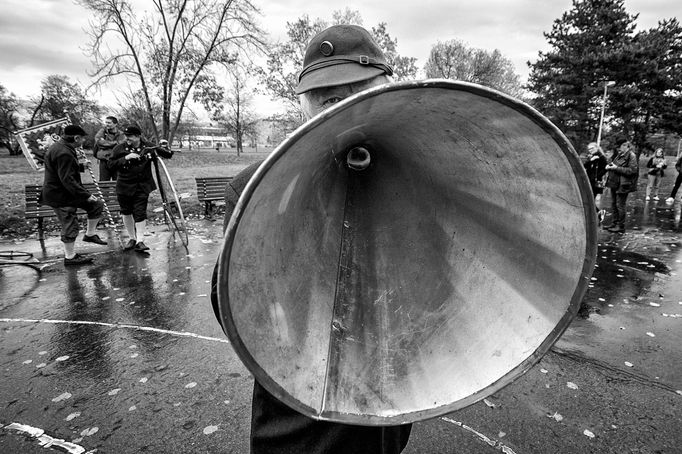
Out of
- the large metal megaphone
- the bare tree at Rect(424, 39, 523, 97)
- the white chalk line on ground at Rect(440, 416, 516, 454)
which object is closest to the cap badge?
the large metal megaphone

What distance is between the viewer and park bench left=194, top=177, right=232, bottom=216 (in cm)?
1077

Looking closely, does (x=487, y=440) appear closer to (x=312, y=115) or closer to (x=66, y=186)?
(x=312, y=115)

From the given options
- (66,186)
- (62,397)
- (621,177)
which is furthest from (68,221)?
(621,177)

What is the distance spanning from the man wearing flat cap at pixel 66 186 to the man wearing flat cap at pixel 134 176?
630 millimetres

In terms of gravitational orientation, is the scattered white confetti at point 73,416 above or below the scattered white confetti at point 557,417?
below

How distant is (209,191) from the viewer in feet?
36.0

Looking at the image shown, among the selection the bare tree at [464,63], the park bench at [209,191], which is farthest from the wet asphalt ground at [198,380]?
the bare tree at [464,63]

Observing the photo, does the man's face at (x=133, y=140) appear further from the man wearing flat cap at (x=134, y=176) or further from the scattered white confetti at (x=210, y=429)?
the scattered white confetti at (x=210, y=429)

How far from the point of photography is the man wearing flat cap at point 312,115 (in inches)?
47.4

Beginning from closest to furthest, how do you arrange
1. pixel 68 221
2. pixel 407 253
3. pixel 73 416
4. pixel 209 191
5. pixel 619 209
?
pixel 407 253 < pixel 73 416 < pixel 68 221 < pixel 619 209 < pixel 209 191

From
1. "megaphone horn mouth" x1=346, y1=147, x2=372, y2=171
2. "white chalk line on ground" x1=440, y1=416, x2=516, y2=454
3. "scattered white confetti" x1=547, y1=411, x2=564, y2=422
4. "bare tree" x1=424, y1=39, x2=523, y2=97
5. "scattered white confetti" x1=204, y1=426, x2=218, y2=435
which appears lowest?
"scattered white confetti" x1=204, y1=426, x2=218, y2=435

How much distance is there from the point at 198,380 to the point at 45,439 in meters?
1.03

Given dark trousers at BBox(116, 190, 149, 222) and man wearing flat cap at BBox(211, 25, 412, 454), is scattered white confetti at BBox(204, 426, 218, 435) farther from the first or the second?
dark trousers at BBox(116, 190, 149, 222)

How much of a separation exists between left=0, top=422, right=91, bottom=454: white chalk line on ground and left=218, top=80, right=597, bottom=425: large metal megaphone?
246 cm
